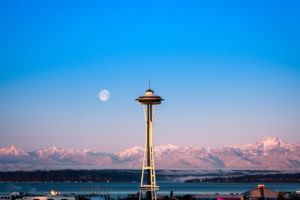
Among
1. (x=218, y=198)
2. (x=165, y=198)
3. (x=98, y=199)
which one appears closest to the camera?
(x=218, y=198)

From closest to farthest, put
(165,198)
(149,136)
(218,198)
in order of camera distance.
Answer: (149,136), (218,198), (165,198)

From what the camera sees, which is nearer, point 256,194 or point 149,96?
point 149,96

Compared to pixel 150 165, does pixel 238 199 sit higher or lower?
lower

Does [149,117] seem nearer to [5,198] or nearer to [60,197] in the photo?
[60,197]

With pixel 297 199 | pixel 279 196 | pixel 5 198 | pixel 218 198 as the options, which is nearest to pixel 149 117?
pixel 218 198

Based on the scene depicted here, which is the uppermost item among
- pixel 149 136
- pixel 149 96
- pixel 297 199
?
pixel 149 96

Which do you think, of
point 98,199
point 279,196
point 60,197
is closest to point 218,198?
point 279,196

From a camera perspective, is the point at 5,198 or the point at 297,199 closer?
the point at 297,199

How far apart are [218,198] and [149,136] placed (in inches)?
1148

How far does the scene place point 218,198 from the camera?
129 m

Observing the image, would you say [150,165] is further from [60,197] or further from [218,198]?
[60,197]

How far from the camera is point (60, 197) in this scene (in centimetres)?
14462

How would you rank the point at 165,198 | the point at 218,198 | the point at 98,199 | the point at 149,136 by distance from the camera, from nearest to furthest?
1. the point at 149,136
2. the point at 218,198
3. the point at 98,199
4. the point at 165,198

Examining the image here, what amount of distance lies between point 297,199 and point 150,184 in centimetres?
4929
